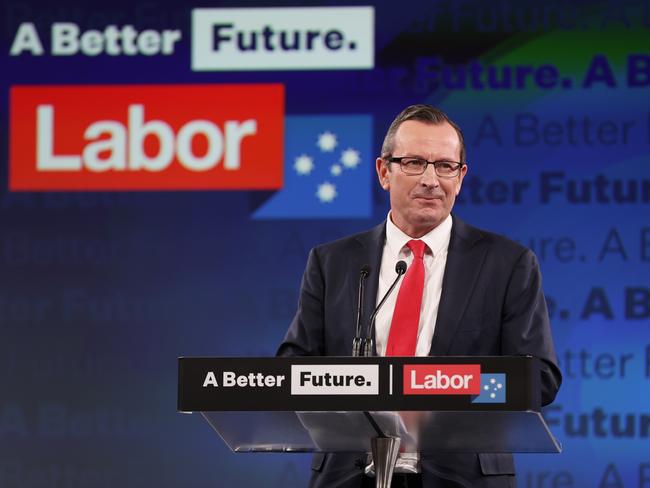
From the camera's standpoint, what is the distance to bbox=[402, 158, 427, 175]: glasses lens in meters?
3.11

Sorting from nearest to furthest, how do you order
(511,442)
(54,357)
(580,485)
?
1. (511,442)
2. (580,485)
3. (54,357)

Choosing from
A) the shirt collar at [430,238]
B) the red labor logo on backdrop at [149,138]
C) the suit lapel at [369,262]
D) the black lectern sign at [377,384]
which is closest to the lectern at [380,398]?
the black lectern sign at [377,384]

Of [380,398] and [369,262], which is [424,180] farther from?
[380,398]

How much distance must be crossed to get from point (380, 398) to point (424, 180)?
0.91m

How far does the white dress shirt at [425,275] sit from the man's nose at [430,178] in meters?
0.13

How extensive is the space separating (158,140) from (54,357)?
3.41 feet

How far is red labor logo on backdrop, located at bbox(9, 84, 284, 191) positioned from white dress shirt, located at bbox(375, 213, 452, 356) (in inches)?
83.4

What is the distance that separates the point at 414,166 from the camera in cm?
312

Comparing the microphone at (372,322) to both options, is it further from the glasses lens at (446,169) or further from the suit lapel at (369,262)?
the glasses lens at (446,169)

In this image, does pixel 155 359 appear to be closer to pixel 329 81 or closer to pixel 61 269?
pixel 61 269

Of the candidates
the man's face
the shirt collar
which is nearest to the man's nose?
the man's face

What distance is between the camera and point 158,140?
5.30 metres

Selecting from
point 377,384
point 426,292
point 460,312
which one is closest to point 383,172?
point 426,292

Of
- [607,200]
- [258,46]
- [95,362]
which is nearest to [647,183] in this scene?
[607,200]
